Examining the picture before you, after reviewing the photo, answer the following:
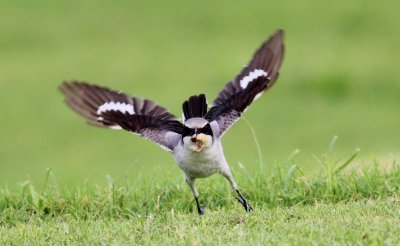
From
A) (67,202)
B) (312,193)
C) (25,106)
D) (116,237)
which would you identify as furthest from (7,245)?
(25,106)

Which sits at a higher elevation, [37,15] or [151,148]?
[37,15]

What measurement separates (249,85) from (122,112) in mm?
924

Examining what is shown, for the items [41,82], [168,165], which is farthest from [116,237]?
[41,82]

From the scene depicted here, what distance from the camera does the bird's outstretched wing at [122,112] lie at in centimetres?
749

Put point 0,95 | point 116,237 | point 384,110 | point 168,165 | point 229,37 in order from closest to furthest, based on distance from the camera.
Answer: point 116,237
point 168,165
point 384,110
point 0,95
point 229,37

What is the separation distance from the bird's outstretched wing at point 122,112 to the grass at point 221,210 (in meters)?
0.54

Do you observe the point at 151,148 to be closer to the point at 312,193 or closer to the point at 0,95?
the point at 0,95

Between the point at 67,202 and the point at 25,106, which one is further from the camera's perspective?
the point at 25,106

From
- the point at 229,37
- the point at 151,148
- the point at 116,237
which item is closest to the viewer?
the point at 116,237

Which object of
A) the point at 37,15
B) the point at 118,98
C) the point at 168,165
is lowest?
the point at 168,165

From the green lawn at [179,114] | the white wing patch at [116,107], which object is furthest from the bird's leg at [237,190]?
the white wing patch at [116,107]

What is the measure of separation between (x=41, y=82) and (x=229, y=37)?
3.63 m

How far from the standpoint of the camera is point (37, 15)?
66.8 ft

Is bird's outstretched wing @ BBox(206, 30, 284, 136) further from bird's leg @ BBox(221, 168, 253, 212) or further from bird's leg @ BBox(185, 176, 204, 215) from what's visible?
bird's leg @ BBox(185, 176, 204, 215)
